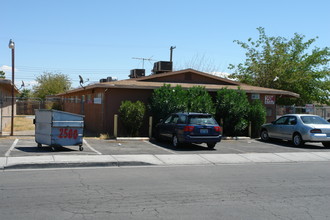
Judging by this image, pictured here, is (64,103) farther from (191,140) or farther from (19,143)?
(191,140)

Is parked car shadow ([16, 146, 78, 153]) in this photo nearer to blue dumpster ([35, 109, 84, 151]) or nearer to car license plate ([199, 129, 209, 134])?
blue dumpster ([35, 109, 84, 151])

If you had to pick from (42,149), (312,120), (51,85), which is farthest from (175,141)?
(51,85)

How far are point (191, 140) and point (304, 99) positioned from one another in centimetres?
2098

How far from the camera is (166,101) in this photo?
59.9 ft

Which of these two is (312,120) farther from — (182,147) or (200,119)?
(182,147)

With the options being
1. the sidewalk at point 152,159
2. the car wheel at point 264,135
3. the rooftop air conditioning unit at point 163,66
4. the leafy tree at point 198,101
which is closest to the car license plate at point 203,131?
the sidewalk at point 152,159

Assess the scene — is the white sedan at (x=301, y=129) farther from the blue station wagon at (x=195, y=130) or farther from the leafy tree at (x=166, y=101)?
the leafy tree at (x=166, y=101)

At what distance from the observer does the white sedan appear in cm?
1620

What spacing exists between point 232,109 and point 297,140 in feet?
12.7

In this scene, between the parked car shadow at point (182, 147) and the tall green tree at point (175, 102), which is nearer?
the parked car shadow at point (182, 147)

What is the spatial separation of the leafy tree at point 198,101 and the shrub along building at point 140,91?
922 mm

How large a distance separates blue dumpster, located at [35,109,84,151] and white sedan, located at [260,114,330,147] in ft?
31.8

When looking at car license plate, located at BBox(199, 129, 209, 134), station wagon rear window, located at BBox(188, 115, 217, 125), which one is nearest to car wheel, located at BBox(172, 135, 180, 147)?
station wagon rear window, located at BBox(188, 115, 217, 125)

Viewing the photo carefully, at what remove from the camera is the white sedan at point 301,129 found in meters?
16.2
